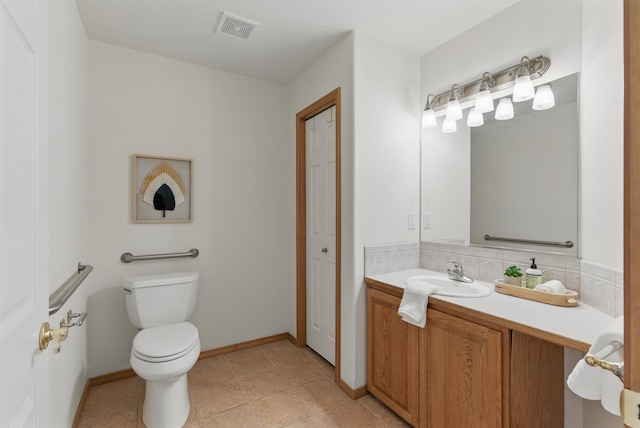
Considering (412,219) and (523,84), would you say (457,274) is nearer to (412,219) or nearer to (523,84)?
(412,219)

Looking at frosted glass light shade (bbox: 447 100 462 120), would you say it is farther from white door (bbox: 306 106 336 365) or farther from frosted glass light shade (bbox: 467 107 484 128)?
white door (bbox: 306 106 336 365)

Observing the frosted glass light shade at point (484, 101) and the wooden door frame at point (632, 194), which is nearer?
the wooden door frame at point (632, 194)

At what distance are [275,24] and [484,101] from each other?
1.39m

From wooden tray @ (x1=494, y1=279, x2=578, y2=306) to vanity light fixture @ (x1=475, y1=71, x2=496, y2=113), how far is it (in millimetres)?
1048

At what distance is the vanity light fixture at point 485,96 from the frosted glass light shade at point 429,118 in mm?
326

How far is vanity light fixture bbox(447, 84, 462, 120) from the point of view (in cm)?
208

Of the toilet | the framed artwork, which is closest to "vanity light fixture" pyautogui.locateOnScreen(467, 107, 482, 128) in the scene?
the framed artwork

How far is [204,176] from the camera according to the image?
2594mm

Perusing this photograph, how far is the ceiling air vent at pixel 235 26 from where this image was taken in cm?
194

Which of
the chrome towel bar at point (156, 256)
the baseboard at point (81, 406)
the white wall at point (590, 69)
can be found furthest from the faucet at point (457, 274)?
the baseboard at point (81, 406)

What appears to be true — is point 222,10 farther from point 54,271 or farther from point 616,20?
point 616,20

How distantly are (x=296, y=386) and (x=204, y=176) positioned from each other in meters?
1.75

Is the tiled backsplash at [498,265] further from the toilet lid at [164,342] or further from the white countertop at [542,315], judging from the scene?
the toilet lid at [164,342]

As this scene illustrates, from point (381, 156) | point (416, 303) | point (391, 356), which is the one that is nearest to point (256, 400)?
point (391, 356)
